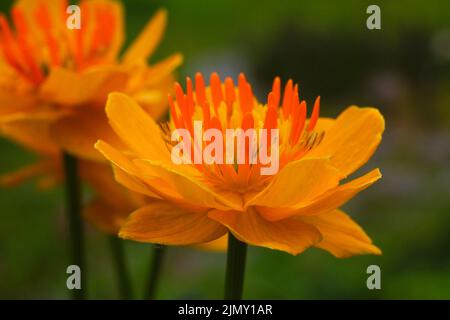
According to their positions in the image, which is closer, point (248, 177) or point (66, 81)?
point (248, 177)

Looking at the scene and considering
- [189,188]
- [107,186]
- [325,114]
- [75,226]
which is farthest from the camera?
[325,114]

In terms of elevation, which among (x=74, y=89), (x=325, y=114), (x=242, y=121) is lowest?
(x=242, y=121)

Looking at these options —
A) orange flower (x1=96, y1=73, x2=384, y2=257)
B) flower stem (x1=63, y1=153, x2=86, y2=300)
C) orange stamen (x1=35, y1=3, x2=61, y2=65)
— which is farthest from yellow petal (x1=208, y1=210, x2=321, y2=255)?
orange stamen (x1=35, y1=3, x2=61, y2=65)

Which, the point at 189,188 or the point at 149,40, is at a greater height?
the point at 149,40

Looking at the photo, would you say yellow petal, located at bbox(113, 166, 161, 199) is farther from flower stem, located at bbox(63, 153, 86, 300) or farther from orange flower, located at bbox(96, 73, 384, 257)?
flower stem, located at bbox(63, 153, 86, 300)

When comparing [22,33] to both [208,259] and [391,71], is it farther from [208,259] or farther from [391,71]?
[391,71]

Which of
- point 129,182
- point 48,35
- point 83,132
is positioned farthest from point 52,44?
point 129,182

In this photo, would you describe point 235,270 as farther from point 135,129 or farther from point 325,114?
point 325,114

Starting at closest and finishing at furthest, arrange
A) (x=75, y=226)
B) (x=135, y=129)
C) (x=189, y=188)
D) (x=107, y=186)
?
(x=189, y=188) < (x=135, y=129) < (x=75, y=226) < (x=107, y=186)
